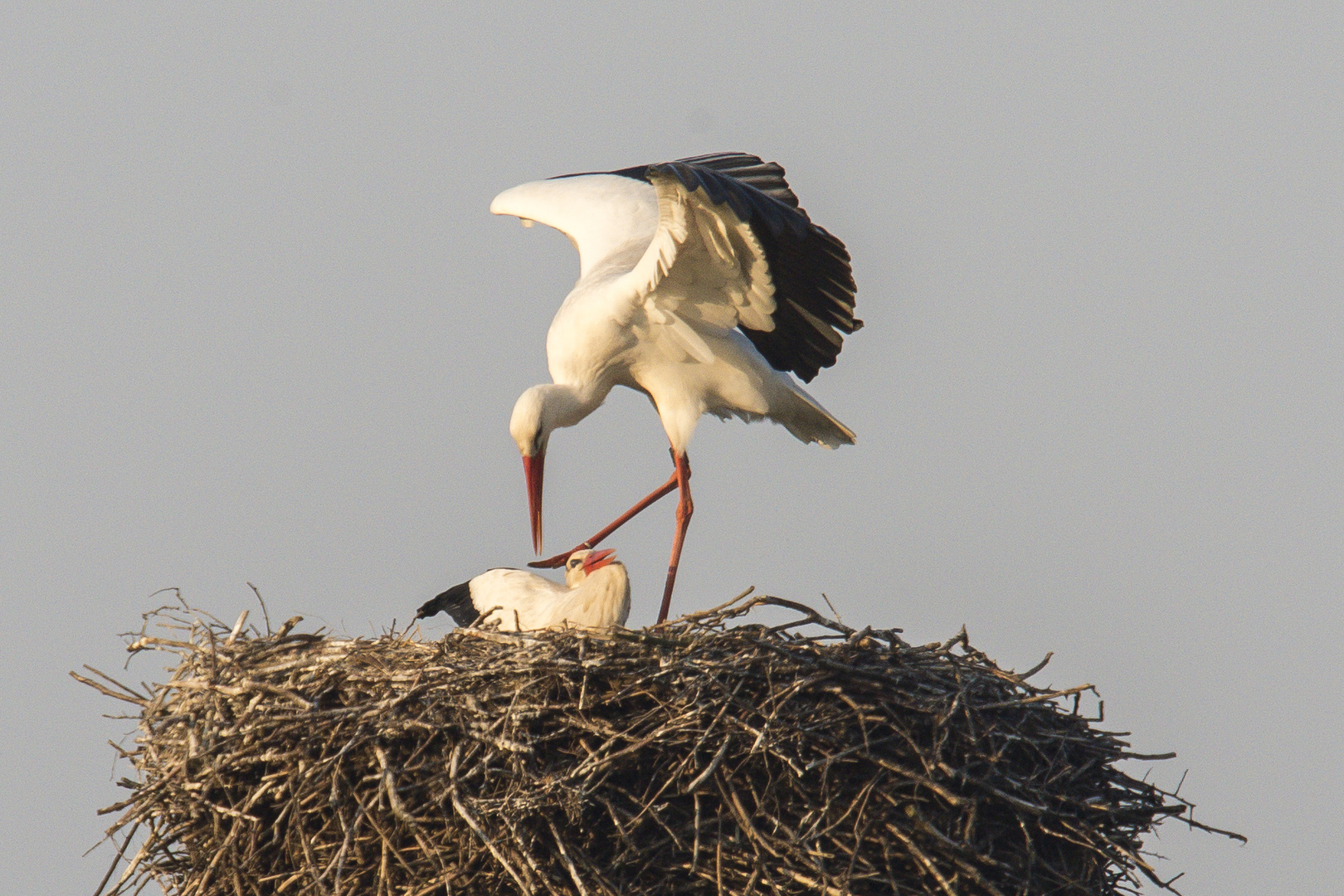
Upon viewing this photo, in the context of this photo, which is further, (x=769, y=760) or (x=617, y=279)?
(x=617, y=279)

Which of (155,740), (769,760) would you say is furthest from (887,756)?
(155,740)

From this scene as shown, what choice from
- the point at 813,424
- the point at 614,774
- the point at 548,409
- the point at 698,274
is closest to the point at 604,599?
the point at 614,774

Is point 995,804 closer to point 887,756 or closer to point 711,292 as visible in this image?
point 887,756

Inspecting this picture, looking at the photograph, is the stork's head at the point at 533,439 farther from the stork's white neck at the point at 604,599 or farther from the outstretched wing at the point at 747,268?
the stork's white neck at the point at 604,599

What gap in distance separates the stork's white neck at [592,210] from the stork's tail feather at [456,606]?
1731 mm

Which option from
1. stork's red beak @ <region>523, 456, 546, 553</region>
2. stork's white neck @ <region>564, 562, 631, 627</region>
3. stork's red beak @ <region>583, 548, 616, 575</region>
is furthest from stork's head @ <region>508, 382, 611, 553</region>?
stork's white neck @ <region>564, 562, 631, 627</region>

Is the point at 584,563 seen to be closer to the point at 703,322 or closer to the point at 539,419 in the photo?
the point at 539,419

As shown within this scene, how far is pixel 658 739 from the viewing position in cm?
433

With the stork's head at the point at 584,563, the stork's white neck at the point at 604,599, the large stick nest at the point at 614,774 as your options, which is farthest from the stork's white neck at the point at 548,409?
the large stick nest at the point at 614,774

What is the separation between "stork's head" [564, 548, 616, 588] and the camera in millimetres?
5797

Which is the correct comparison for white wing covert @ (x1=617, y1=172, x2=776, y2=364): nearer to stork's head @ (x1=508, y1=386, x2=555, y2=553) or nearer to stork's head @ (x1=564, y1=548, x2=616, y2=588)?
stork's head @ (x1=508, y1=386, x2=555, y2=553)

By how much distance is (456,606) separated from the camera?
244 inches

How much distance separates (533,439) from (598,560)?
83 cm

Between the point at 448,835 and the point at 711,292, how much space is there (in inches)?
102
